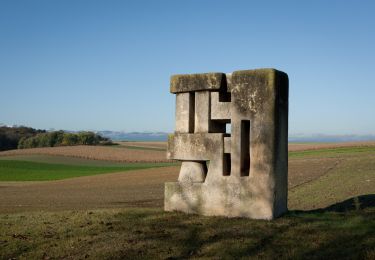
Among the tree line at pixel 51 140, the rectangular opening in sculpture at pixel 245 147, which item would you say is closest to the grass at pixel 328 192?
the rectangular opening in sculpture at pixel 245 147

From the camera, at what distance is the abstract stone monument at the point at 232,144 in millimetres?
7809

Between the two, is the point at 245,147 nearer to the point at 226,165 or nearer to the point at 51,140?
the point at 226,165

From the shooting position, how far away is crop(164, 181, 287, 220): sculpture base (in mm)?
7855

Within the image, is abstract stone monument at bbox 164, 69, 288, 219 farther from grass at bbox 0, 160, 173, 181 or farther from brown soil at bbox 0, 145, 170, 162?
brown soil at bbox 0, 145, 170, 162

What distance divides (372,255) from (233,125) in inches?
138

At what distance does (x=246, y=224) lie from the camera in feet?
24.7

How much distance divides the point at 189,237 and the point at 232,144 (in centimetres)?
212

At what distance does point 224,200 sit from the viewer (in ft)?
27.0

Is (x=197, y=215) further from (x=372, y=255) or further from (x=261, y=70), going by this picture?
(x=372, y=255)

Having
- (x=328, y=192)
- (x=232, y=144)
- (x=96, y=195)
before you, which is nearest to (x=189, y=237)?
(x=232, y=144)

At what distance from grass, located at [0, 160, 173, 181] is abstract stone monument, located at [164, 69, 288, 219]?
4213 centimetres

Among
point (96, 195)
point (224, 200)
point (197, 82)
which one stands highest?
point (197, 82)

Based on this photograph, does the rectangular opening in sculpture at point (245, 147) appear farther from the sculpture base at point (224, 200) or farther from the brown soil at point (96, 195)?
the brown soil at point (96, 195)

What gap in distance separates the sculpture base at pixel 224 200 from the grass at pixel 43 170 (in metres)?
41.9
